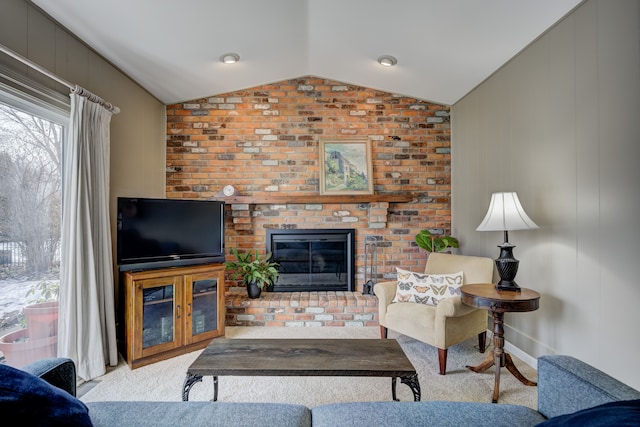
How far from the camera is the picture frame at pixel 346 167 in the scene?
3.87 m

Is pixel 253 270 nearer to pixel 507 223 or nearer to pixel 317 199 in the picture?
pixel 317 199

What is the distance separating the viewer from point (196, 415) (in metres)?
1.22

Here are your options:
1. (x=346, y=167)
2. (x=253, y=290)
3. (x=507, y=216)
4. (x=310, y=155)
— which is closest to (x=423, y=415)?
(x=507, y=216)

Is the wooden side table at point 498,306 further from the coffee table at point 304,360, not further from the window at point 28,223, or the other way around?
the window at point 28,223

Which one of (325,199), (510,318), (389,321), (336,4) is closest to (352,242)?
(325,199)

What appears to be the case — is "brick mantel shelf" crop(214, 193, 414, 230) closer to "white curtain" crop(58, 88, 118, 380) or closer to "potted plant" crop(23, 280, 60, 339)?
"white curtain" crop(58, 88, 118, 380)

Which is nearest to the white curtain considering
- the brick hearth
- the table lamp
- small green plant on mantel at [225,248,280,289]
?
the brick hearth

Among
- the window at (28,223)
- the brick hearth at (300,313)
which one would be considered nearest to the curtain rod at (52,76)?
the window at (28,223)

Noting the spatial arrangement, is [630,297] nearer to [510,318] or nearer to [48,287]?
[510,318]

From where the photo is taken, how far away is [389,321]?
9.23ft

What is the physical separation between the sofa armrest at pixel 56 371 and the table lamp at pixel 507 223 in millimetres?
2464

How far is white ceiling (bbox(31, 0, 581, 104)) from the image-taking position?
2318 millimetres

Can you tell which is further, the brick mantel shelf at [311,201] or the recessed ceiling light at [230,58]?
the brick mantel shelf at [311,201]

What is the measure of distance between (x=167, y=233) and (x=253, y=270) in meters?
1.02
